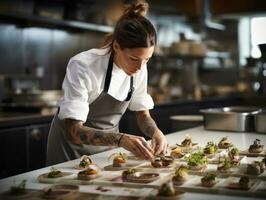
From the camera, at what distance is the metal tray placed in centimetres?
297

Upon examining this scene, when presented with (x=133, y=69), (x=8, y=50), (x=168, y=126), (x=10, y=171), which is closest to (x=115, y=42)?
(x=133, y=69)

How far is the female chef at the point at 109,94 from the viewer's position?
198cm

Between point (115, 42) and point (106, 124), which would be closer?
point (115, 42)

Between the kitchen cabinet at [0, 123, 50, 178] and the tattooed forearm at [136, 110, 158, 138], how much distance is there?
4.88 ft

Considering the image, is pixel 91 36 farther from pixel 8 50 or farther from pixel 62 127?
pixel 62 127

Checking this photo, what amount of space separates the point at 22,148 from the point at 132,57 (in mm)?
2046

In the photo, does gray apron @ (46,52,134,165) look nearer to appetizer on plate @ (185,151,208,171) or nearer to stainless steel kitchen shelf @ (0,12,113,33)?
appetizer on plate @ (185,151,208,171)

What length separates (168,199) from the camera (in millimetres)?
1359

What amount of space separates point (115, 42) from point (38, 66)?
2.91 m

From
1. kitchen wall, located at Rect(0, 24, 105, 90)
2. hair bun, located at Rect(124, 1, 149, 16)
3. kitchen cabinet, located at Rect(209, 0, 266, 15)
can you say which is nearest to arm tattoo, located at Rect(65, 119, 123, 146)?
hair bun, located at Rect(124, 1, 149, 16)

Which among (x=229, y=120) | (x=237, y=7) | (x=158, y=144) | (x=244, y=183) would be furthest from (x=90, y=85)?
(x=237, y=7)

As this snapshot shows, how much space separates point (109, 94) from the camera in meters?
2.33

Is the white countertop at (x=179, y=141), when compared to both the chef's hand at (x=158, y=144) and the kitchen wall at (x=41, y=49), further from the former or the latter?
the kitchen wall at (x=41, y=49)

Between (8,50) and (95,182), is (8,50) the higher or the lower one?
the higher one
